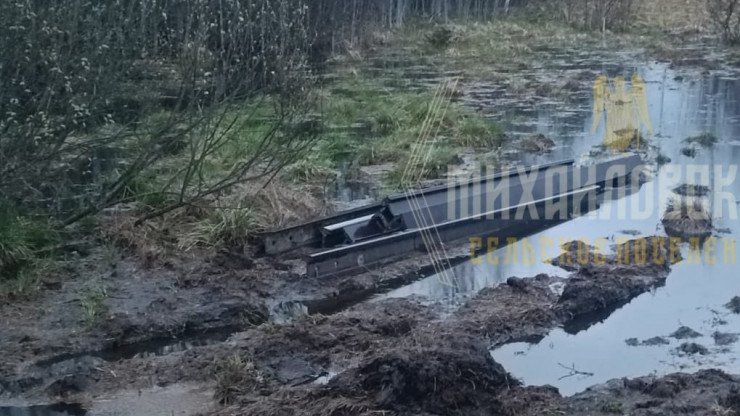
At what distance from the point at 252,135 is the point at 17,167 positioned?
426 cm

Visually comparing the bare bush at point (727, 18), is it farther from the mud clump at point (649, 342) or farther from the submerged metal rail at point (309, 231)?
the mud clump at point (649, 342)

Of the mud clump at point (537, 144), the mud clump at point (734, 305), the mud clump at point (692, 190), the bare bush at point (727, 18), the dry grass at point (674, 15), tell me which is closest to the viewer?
the mud clump at point (734, 305)

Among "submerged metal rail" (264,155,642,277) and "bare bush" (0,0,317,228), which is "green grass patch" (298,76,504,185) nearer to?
"bare bush" (0,0,317,228)

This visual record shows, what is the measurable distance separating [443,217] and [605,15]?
58.4 ft

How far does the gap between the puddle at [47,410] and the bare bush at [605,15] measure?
21095 mm

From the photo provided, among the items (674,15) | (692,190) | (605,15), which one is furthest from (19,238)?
(674,15)

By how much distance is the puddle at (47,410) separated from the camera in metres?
5.62

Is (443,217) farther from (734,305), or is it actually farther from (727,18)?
(727,18)

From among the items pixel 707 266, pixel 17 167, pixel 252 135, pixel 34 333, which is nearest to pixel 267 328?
pixel 34 333

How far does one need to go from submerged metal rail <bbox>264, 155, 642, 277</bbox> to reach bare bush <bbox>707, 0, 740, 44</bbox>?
12876 millimetres

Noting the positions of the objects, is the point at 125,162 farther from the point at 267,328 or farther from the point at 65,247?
the point at 267,328

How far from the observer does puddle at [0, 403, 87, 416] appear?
562cm

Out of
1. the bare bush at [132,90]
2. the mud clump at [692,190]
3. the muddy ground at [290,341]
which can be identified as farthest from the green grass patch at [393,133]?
the muddy ground at [290,341]

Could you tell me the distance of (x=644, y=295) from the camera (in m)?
7.30
